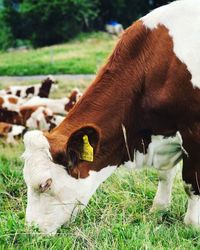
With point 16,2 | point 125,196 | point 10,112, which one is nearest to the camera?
point 125,196

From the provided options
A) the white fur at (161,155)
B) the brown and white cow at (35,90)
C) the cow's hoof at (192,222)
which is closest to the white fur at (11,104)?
the brown and white cow at (35,90)

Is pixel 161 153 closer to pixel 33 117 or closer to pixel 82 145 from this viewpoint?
pixel 82 145

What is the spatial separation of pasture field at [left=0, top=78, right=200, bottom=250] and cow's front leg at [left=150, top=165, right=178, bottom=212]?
93mm

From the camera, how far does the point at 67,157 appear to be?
4.90 m

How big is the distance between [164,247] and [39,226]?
1.00 m

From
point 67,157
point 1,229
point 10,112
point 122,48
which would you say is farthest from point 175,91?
point 10,112

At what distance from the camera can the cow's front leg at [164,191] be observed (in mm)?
5824

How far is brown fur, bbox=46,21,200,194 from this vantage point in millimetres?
5117

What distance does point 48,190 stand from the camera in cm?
489

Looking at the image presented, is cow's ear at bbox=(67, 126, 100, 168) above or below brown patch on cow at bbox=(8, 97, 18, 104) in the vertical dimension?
above

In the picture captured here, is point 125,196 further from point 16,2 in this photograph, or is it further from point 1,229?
point 16,2

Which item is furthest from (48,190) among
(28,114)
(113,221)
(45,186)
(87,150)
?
(28,114)

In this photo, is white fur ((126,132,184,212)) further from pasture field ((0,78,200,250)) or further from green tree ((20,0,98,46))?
green tree ((20,0,98,46))

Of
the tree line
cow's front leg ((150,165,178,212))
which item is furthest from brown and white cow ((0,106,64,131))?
the tree line
